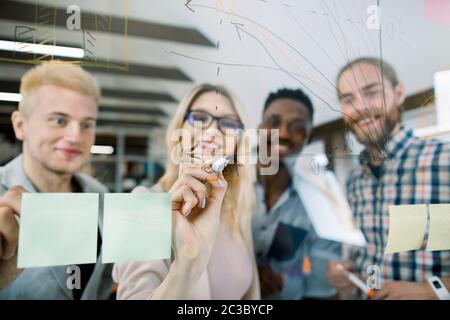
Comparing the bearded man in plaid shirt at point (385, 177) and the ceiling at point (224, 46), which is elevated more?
the ceiling at point (224, 46)

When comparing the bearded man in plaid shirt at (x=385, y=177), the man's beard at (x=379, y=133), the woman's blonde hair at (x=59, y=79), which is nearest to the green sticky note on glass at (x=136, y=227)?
the woman's blonde hair at (x=59, y=79)

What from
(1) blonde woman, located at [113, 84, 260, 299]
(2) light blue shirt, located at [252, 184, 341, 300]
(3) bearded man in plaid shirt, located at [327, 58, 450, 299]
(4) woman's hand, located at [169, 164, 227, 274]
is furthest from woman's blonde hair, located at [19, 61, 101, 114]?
(3) bearded man in plaid shirt, located at [327, 58, 450, 299]

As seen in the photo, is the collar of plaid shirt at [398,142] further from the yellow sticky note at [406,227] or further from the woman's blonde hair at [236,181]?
the woman's blonde hair at [236,181]

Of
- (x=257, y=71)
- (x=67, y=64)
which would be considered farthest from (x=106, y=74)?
(x=257, y=71)

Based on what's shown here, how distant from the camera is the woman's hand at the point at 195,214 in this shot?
3.62 ft

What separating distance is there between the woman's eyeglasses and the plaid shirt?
→ 20.2 inches

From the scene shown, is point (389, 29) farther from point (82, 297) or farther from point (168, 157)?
point (82, 297)

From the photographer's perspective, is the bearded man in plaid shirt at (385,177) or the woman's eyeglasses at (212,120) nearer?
the woman's eyeglasses at (212,120)

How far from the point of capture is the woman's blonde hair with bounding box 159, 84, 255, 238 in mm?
1121

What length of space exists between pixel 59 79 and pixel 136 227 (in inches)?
22.0

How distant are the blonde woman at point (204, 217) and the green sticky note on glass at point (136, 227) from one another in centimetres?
3

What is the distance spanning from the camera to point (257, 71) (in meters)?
1.18

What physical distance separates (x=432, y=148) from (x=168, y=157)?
1.12 meters

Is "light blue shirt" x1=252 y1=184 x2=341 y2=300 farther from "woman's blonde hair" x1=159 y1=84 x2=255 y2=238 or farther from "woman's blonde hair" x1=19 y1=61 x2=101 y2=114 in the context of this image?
"woman's blonde hair" x1=19 y1=61 x2=101 y2=114
